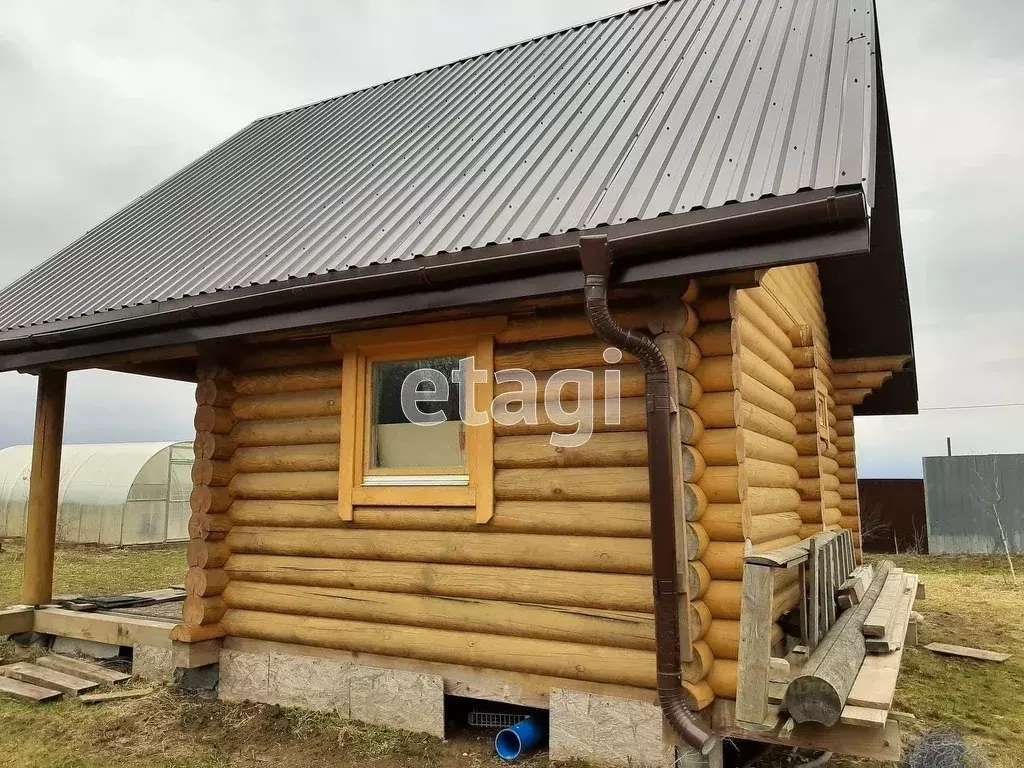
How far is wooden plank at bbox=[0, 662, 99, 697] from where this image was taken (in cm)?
625

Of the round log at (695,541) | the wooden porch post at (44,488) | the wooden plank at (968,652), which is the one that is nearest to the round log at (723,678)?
the round log at (695,541)

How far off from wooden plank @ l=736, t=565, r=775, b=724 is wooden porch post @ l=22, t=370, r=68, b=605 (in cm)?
710

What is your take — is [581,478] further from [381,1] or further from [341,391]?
[381,1]

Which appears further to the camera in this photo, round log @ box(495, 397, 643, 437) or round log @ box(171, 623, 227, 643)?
round log @ box(171, 623, 227, 643)

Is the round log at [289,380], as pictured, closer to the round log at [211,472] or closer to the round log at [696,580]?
the round log at [211,472]

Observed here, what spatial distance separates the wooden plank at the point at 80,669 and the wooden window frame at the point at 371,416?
9.41ft

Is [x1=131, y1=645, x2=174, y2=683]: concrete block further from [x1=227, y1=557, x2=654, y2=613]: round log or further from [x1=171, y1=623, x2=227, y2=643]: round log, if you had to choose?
[x1=227, y1=557, x2=654, y2=613]: round log

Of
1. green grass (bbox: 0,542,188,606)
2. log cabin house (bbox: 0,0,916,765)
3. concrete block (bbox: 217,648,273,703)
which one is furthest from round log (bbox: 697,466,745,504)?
green grass (bbox: 0,542,188,606)

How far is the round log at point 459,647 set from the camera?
4.48 m

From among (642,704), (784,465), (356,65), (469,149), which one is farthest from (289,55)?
(356,65)

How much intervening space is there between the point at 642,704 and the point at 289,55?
62.9 ft

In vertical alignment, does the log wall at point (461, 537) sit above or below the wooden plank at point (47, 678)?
above

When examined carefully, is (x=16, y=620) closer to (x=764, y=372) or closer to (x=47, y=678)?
(x=47, y=678)

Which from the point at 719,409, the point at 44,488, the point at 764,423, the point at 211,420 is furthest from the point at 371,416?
the point at 44,488
